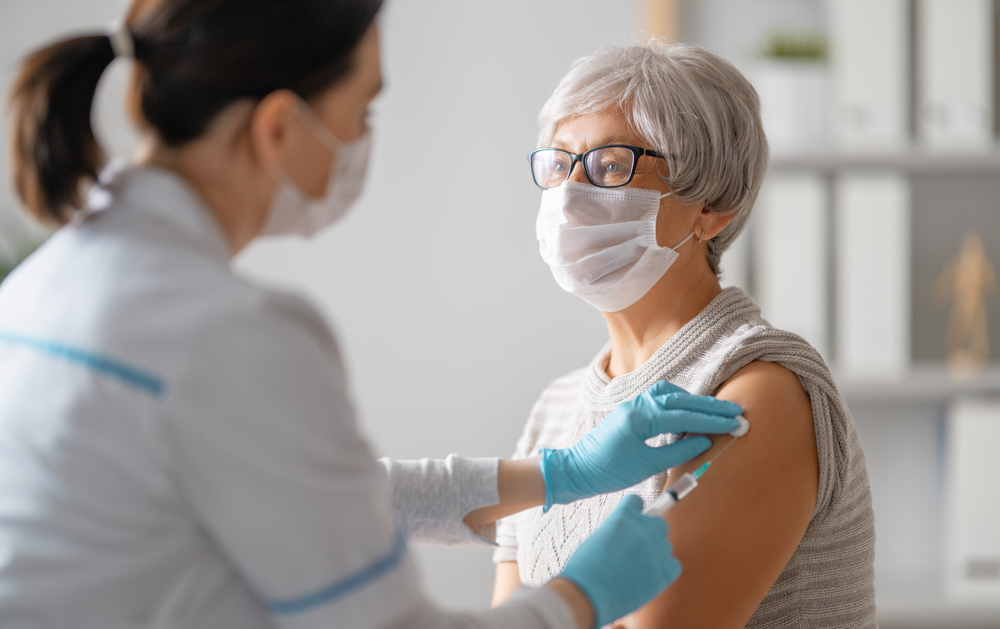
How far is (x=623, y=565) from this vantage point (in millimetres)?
842

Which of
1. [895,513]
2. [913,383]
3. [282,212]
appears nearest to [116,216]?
[282,212]

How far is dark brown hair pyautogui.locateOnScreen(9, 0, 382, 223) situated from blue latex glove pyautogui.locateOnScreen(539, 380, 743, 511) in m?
0.59

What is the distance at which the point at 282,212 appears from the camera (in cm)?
80

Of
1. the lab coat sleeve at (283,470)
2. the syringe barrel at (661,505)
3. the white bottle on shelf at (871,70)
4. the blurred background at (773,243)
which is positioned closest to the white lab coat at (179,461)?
the lab coat sleeve at (283,470)

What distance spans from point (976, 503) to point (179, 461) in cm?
231

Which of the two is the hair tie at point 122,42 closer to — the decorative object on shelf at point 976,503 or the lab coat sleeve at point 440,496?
the lab coat sleeve at point 440,496

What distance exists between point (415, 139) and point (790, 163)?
46.4 inches

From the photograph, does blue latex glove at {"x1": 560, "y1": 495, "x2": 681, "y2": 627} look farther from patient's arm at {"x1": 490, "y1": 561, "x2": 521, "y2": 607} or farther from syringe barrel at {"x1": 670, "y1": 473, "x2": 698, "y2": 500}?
patient's arm at {"x1": 490, "y1": 561, "x2": 521, "y2": 607}

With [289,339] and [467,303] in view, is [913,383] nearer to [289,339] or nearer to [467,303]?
[467,303]

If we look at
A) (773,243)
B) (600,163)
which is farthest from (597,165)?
(773,243)

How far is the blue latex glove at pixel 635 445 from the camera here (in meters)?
1.03

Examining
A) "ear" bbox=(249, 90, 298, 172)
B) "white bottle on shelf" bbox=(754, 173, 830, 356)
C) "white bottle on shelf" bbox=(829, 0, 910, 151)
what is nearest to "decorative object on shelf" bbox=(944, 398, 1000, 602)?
"white bottle on shelf" bbox=(754, 173, 830, 356)

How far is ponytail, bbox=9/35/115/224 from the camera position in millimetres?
715

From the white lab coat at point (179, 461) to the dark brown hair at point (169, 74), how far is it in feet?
0.30
